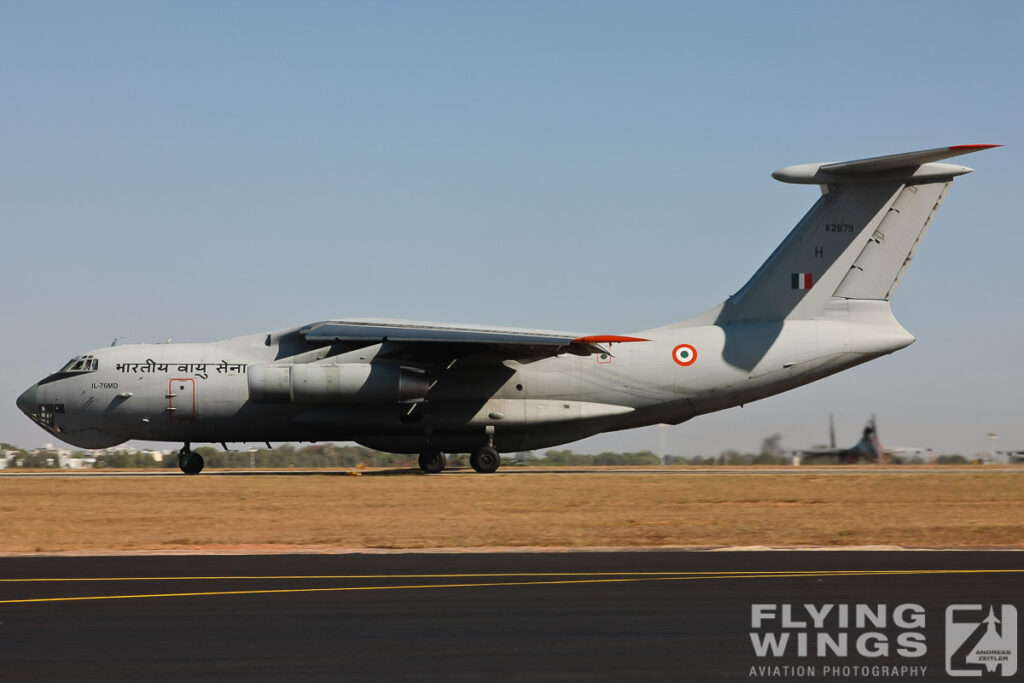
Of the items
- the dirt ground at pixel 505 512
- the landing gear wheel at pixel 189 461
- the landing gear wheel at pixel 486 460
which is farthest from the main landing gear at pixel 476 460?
the landing gear wheel at pixel 189 461

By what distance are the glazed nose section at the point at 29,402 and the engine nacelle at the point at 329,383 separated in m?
6.00

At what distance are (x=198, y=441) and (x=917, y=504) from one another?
1673cm

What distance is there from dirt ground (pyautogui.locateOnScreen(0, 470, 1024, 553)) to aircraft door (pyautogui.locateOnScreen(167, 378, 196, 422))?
2.24 m

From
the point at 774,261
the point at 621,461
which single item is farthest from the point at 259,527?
the point at 621,461

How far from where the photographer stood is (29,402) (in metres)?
27.5

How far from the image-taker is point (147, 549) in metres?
13.6

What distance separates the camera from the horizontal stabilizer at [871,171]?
84.2ft

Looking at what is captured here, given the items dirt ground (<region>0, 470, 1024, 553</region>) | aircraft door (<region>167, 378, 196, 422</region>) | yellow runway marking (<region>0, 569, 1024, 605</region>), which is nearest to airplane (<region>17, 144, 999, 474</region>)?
aircraft door (<region>167, 378, 196, 422</region>)

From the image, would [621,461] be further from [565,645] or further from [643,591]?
[565,645]

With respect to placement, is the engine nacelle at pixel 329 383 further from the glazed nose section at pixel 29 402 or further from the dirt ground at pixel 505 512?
the glazed nose section at pixel 29 402

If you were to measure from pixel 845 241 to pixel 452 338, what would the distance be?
32.1 feet

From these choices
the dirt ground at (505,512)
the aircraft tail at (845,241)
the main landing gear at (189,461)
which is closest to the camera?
the dirt ground at (505,512)

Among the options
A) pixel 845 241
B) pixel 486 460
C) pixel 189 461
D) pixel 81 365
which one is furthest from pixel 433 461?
pixel 845 241

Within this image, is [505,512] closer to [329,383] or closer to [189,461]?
[329,383]
